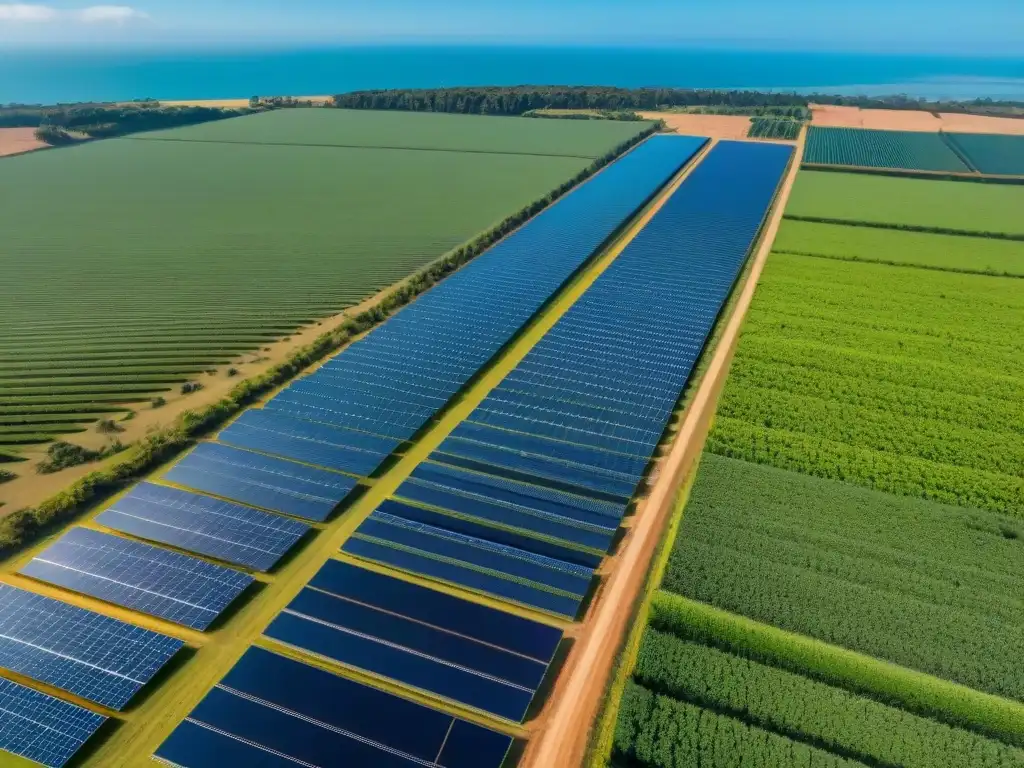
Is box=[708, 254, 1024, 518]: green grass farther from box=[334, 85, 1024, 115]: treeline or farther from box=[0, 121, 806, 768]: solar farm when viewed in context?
box=[334, 85, 1024, 115]: treeline

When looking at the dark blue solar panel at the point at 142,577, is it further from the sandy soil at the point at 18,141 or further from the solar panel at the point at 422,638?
the sandy soil at the point at 18,141

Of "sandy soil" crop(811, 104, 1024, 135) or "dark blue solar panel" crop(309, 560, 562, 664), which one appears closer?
"dark blue solar panel" crop(309, 560, 562, 664)

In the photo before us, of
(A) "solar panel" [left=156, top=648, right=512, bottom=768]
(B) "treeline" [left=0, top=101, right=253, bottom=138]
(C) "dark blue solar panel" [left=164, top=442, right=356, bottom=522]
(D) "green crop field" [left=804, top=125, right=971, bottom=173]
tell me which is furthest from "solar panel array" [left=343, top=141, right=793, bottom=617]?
(B) "treeline" [left=0, top=101, right=253, bottom=138]

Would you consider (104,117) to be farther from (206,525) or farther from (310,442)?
(206,525)

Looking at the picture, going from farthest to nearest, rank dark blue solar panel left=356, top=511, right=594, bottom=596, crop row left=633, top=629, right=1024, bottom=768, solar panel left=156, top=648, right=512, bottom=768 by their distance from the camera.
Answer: dark blue solar panel left=356, top=511, right=594, bottom=596 < crop row left=633, top=629, right=1024, bottom=768 < solar panel left=156, top=648, right=512, bottom=768

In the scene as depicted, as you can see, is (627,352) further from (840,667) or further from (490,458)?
(840,667)

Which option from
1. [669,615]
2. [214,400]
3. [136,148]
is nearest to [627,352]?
[669,615]

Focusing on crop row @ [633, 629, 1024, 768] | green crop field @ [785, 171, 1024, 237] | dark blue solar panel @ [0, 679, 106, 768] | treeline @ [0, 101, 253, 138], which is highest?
treeline @ [0, 101, 253, 138]
